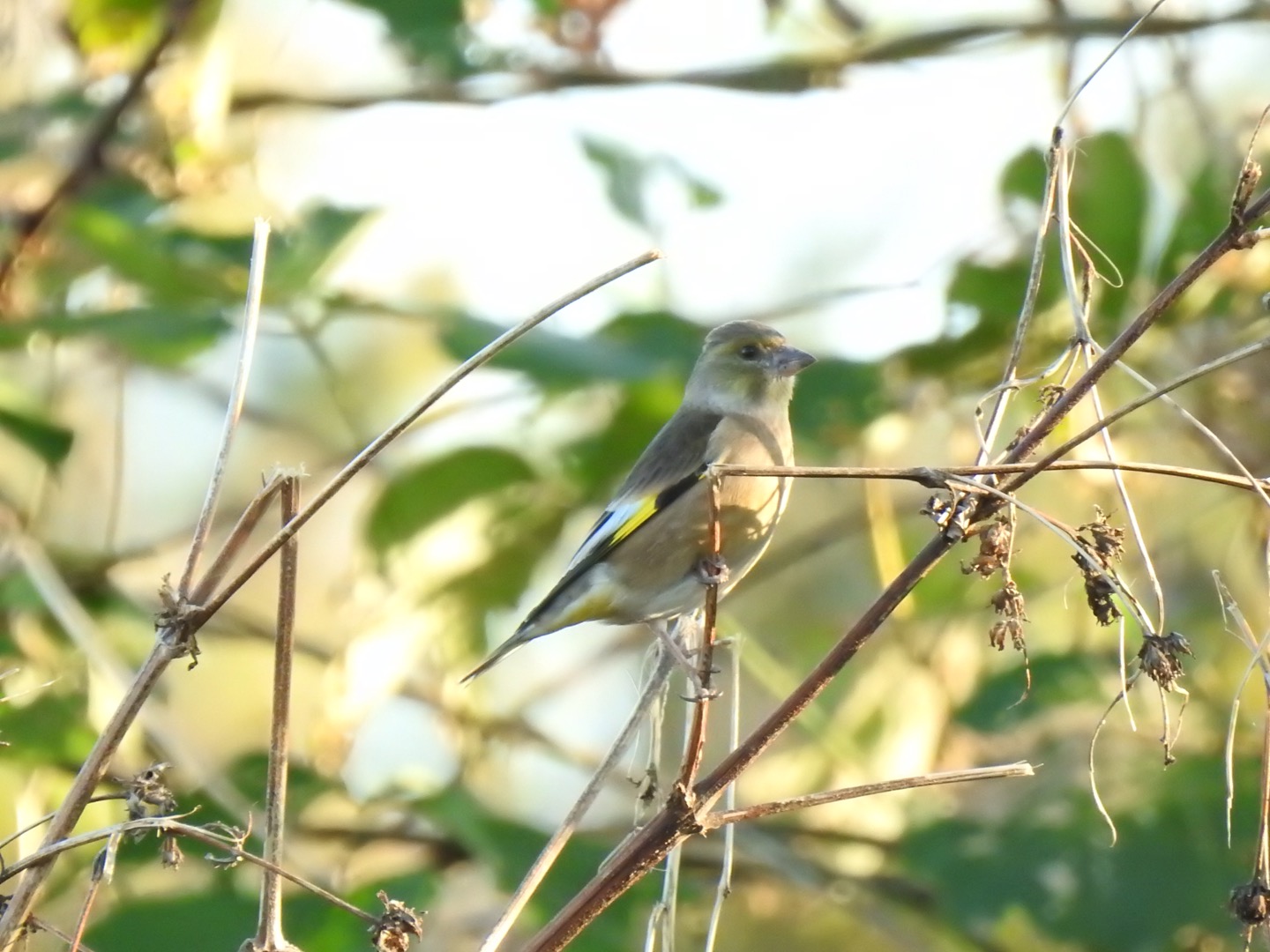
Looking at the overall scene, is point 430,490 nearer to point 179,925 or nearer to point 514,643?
point 514,643

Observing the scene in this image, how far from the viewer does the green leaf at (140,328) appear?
3814 mm

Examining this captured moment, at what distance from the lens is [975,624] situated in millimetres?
5277

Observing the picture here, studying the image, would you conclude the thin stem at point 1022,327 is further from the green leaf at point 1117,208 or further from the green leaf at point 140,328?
the green leaf at point 1117,208

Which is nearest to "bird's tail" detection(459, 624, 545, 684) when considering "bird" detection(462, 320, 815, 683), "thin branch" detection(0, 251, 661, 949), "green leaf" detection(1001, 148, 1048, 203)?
"bird" detection(462, 320, 815, 683)

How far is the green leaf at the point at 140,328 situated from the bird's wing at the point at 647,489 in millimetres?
1108

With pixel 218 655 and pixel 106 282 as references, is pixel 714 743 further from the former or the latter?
pixel 106 282

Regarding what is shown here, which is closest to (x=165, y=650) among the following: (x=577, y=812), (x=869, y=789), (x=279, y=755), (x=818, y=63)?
(x=279, y=755)

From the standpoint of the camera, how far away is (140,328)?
150 inches

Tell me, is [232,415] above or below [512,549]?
below

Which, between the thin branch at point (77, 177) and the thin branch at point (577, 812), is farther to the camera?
the thin branch at point (77, 177)

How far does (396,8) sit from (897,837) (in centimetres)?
277

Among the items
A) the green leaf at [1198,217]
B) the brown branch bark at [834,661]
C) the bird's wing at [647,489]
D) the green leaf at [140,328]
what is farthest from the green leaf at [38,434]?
the green leaf at [1198,217]

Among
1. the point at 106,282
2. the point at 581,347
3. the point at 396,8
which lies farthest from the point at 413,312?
the point at 106,282

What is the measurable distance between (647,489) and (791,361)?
0.62m
